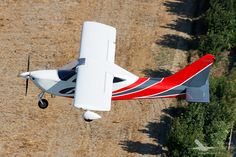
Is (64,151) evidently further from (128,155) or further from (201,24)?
(201,24)

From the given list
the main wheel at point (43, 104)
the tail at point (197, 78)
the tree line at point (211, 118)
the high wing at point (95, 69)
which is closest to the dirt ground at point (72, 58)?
the main wheel at point (43, 104)

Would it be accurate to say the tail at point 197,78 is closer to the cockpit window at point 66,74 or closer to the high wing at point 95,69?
the high wing at point 95,69

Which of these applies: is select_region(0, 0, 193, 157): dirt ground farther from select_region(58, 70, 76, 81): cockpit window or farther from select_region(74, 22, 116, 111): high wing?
select_region(74, 22, 116, 111): high wing

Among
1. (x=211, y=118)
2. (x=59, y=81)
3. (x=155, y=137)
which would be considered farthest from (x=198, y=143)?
(x=59, y=81)

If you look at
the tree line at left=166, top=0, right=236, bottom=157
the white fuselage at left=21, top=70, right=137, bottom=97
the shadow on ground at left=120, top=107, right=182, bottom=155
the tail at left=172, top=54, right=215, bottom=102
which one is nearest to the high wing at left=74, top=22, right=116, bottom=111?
the white fuselage at left=21, top=70, right=137, bottom=97

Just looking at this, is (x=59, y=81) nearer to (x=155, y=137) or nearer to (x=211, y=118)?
(x=155, y=137)

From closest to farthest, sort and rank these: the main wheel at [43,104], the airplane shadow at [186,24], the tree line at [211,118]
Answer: the tree line at [211,118] → the main wheel at [43,104] → the airplane shadow at [186,24]

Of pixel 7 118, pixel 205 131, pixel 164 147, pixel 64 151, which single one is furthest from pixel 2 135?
pixel 205 131
